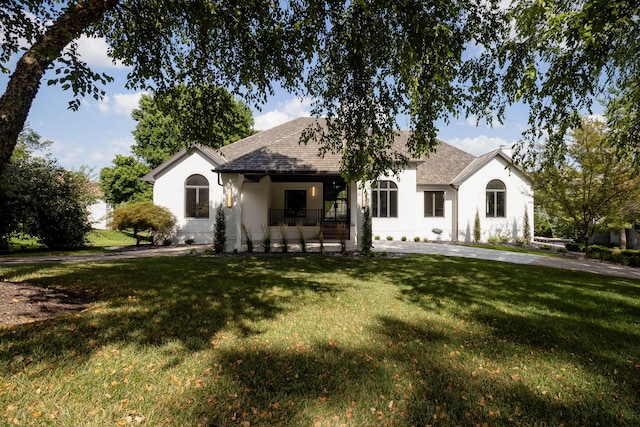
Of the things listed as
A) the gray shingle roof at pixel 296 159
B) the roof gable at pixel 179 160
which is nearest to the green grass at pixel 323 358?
the gray shingle roof at pixel 296 159

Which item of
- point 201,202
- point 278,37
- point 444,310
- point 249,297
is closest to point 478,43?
point 278,37

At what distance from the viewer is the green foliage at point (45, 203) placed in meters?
13.0

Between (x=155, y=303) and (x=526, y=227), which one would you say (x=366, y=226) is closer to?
(x=155, y=303)

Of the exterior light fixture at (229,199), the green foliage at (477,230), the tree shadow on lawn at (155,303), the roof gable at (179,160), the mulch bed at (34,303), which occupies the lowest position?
the tree shadow on lawn at (155,303)

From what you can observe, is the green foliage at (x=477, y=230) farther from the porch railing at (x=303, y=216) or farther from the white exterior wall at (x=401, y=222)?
the porch railing at (x=303, y=216)

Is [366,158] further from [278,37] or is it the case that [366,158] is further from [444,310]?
[444,310]

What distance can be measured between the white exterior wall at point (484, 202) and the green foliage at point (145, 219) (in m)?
18.4

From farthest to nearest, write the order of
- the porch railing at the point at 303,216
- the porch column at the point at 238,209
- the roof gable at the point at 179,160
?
the porch railing at the point at 303,216
the roof gable at the point at 179,160
the porch column at the point at 238,209

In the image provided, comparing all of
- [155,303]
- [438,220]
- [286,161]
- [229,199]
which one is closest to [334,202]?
[286,161]

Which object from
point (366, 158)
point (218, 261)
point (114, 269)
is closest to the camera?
point (366, 158)

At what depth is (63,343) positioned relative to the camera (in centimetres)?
374

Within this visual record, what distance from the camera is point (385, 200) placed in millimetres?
18875

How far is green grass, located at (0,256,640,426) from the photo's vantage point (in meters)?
2.66

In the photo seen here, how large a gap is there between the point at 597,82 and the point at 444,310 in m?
6.66
